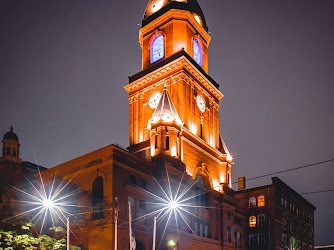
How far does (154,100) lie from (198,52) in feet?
38.9

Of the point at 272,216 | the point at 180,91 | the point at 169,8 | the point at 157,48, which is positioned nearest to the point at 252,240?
the point at 272,216

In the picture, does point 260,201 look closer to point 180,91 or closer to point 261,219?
point 261,219

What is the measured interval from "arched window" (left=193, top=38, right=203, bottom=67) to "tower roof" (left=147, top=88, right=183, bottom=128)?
1280cm

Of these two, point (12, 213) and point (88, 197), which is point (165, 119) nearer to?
point (88, 197)

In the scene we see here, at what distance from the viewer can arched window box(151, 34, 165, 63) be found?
59906mm

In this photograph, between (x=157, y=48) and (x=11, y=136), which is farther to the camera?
(x=11, y=136)

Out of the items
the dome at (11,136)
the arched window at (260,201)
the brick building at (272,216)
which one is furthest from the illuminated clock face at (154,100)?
the dome at (11,136)

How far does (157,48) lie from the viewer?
60.7 metres

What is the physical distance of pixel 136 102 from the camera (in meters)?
59.4

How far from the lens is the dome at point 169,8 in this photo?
6012 cm

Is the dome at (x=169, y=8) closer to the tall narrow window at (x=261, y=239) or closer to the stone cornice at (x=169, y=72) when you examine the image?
the stone cornice at (x=169, y=72)

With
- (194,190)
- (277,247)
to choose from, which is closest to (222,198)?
A: (194,190)

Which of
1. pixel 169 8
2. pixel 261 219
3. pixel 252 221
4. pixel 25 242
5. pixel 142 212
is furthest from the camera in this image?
pixel 252 221

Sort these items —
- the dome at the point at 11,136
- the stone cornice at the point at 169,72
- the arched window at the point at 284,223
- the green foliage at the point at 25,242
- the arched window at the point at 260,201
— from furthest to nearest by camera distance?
1. the arched window at the point at 284,223
2. the arched window at the point at 260,201
3. the dome at the point at 11,136
4. the stone cornice at the point at 169,72
5. the green foliage at the point at 25,242
